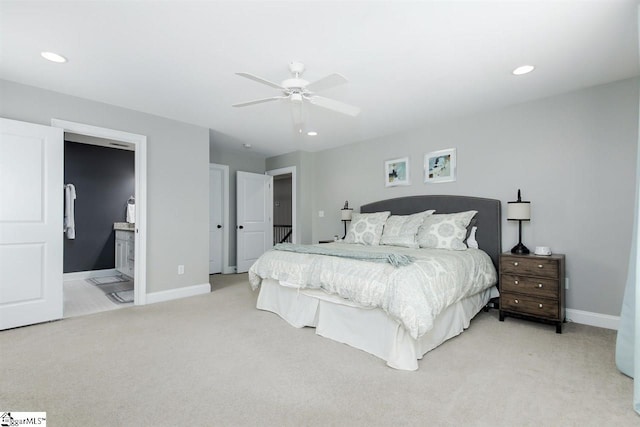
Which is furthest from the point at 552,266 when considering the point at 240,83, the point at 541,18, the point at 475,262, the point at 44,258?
the point at 44,258

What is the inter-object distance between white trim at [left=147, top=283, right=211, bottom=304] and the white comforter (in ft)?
4.99

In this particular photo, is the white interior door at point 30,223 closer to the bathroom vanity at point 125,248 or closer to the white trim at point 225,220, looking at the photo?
the bathroom vanity at point 125,248

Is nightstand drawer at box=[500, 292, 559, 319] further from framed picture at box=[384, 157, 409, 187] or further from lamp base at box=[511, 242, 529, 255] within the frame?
framed picture at box=[384, 157, 409, 187]

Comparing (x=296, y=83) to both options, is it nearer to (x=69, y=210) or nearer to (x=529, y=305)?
(x=529, y=305)

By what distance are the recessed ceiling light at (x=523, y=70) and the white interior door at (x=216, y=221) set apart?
4.88 metres

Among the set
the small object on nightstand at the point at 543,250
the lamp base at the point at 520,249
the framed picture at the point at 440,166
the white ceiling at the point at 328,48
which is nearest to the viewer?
the white ceiling at the point at 328,48

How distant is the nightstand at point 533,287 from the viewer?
287 centimetres

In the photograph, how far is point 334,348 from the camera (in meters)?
2.56

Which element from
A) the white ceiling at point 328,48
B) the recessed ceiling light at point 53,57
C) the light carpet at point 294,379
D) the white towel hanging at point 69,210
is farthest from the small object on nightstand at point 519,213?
the white towel hanging at point 69,210

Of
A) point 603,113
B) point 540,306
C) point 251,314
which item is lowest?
point 251,314

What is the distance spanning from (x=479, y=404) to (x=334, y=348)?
1113mm

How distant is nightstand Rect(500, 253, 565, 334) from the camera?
113 inches

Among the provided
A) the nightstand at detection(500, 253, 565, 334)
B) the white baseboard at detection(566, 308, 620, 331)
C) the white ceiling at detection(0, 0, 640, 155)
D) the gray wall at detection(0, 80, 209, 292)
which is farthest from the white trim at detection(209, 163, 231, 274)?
the white baseboard at detection(566, 308, 620, 331)

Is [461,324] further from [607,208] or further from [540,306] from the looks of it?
[607,208]
